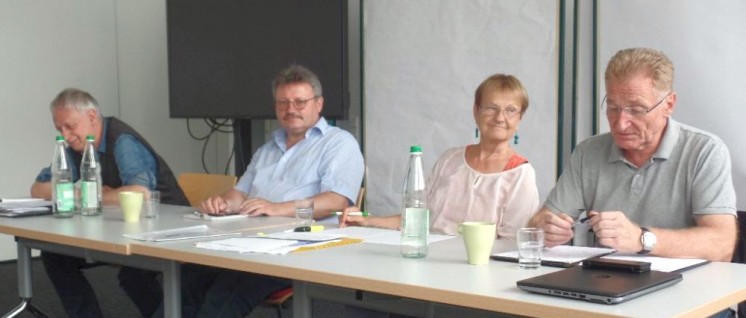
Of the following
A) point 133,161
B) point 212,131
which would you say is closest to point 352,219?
point 133,161

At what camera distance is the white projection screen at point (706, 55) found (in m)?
3.43

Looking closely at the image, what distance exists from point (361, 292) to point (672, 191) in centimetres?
88

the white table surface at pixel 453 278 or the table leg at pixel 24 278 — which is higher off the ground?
the white table surface at pixel 453 278

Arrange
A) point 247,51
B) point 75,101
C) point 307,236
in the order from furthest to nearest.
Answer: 1. point 247,51
2. point 75,101
3. point 307,236

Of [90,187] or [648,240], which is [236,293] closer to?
[90,187]

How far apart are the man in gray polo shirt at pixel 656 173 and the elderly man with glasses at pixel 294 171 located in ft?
3.49

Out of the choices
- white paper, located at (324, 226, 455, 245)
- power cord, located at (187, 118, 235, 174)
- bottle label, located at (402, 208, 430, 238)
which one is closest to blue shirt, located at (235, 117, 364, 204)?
white paper, located at (324, 226, 455, 245)

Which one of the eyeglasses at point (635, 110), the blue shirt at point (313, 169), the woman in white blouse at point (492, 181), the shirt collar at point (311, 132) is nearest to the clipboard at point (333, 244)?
the woman in white blouse at point (492, 181)

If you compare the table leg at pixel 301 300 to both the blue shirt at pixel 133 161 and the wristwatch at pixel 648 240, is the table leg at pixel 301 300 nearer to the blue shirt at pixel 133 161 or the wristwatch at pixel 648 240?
the wristwatch at pixel 648 240

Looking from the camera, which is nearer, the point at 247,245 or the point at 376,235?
the point at 247,245

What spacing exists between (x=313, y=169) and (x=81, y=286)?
41.8 inches

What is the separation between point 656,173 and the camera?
2240 millimetres

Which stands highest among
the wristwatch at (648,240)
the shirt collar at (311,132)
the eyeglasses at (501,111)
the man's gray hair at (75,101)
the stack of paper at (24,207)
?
the man's gray hair at (75,101)

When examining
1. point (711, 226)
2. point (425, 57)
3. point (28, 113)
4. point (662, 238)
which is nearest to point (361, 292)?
point (662, 238)
